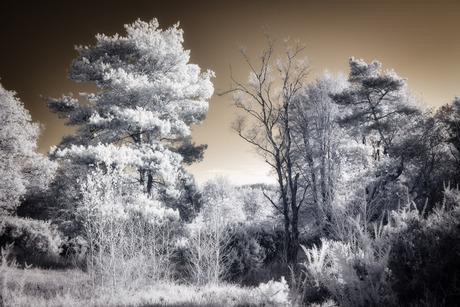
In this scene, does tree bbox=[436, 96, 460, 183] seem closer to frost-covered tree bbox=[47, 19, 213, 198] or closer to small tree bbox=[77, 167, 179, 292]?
frost-covered tree bbox=[47, 19, 213, 198]

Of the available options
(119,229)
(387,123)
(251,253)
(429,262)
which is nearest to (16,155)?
(119,229)

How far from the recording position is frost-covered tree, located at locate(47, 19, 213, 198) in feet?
32.5

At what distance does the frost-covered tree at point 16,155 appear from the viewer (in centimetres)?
1345

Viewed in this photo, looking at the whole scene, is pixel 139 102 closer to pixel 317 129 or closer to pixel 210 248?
pixel 210 248

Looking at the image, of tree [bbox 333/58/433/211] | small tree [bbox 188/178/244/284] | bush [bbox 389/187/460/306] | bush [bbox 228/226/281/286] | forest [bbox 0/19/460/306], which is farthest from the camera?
tree [bbox 333/58/433/211]

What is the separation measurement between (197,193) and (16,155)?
1103 cm

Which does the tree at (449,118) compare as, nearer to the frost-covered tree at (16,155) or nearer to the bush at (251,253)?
the bush at (251,253)

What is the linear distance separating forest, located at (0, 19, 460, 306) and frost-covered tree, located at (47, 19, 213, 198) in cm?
6

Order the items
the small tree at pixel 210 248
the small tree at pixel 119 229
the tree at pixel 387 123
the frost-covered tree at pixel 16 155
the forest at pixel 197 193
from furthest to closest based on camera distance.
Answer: the frost-covered tree at pixel 16 155 → the tree at pixel 387 123 → the small tree at pixel 210 248 → the small tree at pixel 119 229 → the forest at pixel 197 193

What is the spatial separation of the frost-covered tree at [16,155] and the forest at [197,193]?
0.24ft

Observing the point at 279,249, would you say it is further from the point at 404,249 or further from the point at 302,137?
the point at 404,249

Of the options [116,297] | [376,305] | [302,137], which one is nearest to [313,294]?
[376,305]

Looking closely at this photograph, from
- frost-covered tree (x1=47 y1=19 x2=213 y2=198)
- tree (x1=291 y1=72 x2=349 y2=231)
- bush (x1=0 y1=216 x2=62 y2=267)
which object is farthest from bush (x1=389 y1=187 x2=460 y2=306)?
bush (x1=0 y1=216 x2=62 y2=267)

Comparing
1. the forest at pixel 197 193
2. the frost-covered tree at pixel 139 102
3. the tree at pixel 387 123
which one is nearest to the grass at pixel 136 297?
the forest at pixel 197 193
